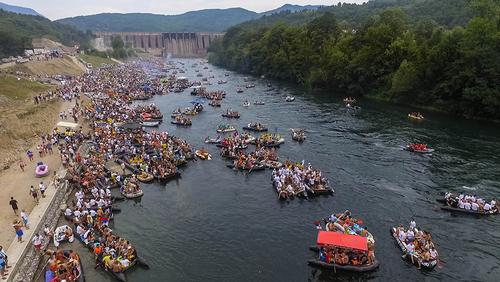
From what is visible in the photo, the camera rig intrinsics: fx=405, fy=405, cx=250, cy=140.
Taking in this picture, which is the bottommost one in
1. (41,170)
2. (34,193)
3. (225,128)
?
(41,170)

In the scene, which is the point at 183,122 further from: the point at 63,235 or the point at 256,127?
the point at 63,235

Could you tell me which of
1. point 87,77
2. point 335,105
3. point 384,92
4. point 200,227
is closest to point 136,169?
point 200,227

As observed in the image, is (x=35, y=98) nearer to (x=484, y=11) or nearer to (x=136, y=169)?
(x=136, y=169)

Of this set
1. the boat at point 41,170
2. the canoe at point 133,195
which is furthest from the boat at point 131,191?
the boat at point 41,170

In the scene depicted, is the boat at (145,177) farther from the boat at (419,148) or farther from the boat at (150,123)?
the boat at (419,148)

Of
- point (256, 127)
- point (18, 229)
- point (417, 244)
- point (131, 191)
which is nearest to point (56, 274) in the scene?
point (18, 229)

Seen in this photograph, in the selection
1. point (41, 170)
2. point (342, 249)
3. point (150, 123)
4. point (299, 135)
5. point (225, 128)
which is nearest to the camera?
point (342, 249)

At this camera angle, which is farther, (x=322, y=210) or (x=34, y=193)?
(x=322, y=210)
